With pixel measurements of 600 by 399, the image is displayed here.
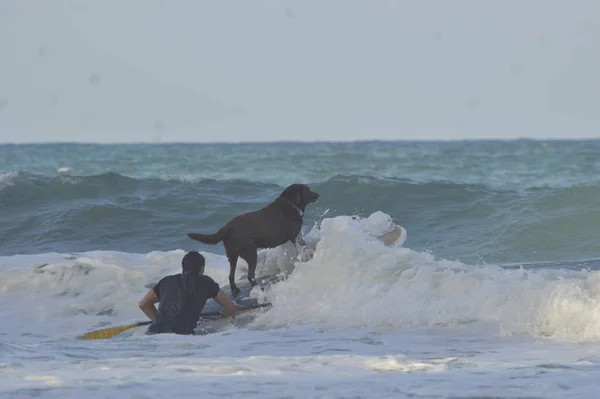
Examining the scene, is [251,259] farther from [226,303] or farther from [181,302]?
[181,302]

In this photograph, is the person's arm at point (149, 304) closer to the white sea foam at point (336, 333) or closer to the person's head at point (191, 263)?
the person's head at point (191, 263)

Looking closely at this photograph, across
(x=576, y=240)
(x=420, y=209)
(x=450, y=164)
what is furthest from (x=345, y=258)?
(x=450, y=164)

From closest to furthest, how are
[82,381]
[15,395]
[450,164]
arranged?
[15,395] < [82,381] < [450,164]

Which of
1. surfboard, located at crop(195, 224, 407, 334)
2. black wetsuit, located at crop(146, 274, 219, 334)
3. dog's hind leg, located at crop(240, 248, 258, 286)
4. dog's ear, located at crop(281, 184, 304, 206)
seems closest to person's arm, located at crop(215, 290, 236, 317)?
surfboard, located at crop(195, 224, 407, 334)

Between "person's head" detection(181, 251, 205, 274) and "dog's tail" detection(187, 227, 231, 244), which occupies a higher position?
"dog's tail" detection(187, 227, 231, 244)

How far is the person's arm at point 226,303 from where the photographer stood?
9.03 m

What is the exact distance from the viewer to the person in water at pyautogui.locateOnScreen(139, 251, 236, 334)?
8.59 metres

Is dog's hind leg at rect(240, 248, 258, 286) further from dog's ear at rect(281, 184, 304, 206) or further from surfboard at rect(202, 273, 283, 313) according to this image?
dog's ear at rect(281, 184, 304, 206)

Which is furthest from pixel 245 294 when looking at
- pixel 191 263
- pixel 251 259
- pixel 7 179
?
pixel 7 179

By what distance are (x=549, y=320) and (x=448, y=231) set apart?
11.2 m

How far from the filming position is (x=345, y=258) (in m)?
10.2

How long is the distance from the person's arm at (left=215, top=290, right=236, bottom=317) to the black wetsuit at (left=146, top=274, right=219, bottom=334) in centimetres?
19

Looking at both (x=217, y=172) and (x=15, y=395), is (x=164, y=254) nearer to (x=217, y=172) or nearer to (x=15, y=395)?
(x=15, y=395)

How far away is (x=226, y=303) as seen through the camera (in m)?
9.06
